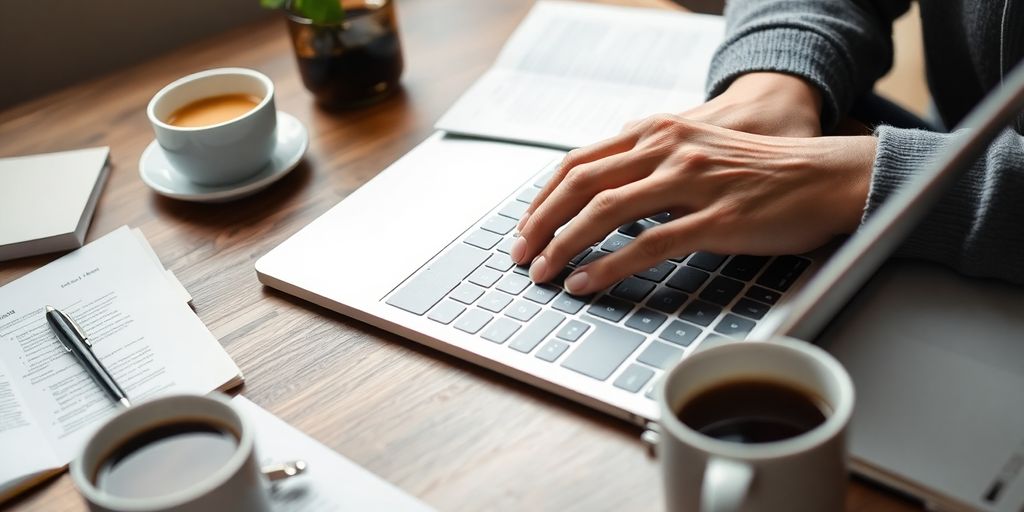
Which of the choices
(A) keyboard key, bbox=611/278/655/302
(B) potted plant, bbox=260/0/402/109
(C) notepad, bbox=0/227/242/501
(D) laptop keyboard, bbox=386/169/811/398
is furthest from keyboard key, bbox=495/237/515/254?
(B) potted plant, bbox=260/0/402/109

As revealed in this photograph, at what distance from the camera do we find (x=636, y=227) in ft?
2.53

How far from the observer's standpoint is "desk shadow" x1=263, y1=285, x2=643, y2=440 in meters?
0.61

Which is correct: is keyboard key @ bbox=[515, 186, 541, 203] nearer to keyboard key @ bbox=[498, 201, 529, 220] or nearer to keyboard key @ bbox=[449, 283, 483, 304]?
keyboard key @ bbox=[498, 201, 529, 220]

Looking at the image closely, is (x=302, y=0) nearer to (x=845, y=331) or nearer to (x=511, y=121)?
(x=511, y=121)

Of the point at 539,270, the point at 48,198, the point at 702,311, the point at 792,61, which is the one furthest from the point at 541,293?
the point at 48,198

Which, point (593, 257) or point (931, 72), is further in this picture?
point (931, 72)

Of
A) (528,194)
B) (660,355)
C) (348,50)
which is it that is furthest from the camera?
(348,50)

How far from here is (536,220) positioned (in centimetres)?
75

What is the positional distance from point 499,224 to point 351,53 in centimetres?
33

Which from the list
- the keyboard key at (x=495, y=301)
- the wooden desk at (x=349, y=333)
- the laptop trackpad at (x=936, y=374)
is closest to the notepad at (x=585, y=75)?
the wooden desk at (x=349, y=333)

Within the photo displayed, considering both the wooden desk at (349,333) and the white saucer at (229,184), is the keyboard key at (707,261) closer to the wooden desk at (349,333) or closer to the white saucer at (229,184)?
the wooden desk at (349,333)

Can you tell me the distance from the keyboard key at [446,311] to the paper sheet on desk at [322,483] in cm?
13

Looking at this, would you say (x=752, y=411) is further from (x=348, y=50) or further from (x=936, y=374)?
(x=348, y=50)

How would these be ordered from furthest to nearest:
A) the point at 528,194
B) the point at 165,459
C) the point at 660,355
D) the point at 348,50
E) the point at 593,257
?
1. the point at 348,50
2. the point at 528,194
3. the point at 593,257
4. the point at 660,355
5. the point at 165,459
